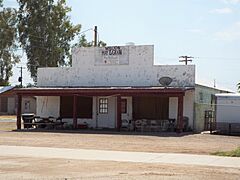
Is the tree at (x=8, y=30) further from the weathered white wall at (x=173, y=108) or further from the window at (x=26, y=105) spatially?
the weathered white wall at (x=173, y=108)

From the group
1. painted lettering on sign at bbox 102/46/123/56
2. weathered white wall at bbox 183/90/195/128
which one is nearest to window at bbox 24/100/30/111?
painted lettering on sign at bbox 102/46/123/56

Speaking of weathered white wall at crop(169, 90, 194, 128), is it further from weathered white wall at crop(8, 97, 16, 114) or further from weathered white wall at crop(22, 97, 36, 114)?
weathered white wall at crop(8, 97, 16, 114)

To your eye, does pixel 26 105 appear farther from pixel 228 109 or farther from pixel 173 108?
pixel 228 109

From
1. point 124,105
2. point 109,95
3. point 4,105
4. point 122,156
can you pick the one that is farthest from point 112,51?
point 4,105

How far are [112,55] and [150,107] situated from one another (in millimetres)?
4998

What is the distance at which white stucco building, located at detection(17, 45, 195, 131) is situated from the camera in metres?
35.7

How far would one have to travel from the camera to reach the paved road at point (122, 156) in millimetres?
17408

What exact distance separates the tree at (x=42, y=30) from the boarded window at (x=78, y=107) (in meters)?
26.5

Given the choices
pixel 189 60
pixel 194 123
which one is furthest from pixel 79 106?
pixel 189 60

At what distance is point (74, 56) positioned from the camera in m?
40.2

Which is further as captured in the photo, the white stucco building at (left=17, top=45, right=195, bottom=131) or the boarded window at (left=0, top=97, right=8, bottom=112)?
the boarded window at (left=0, top=97, right=8, bottom=112)

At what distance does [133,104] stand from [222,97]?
6.42 m

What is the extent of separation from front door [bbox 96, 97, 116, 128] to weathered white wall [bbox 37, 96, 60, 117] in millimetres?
3500

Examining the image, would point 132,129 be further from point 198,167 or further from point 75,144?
point 198,167
